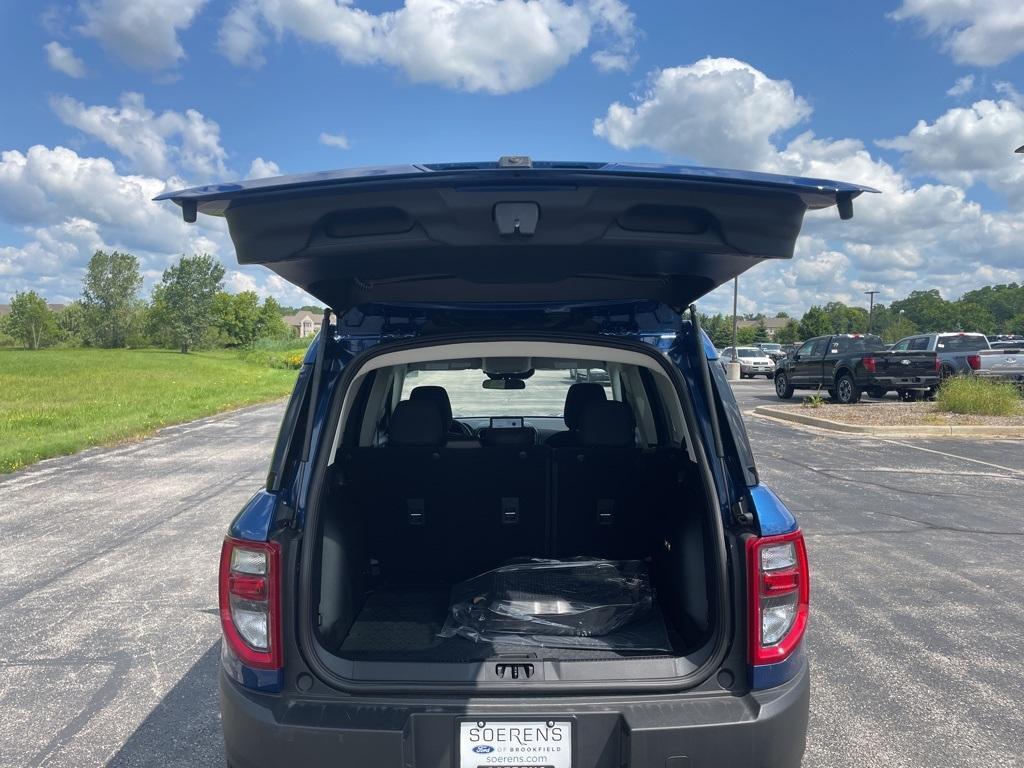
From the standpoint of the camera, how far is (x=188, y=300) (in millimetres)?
110875

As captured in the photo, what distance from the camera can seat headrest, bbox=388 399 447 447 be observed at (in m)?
3.46

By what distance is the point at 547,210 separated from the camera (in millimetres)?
2119

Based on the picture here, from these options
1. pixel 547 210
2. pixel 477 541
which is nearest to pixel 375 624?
pixel 477 541

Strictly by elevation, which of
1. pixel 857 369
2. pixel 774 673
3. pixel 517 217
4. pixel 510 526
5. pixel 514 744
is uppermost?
pixel 517 217

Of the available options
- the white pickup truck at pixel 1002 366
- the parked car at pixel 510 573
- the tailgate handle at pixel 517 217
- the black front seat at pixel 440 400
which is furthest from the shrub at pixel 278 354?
the tailgate handle at pixel 517 217

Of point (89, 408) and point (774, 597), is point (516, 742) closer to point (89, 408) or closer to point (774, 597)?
point (774, 597)

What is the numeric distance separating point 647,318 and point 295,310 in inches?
6526

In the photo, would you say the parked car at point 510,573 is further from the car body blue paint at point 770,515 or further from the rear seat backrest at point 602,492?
the rear seat backrest at point 602,492

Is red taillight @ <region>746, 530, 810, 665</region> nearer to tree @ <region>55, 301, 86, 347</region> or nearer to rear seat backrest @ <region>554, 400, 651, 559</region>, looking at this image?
rear seat backrest @ <region>554, 400, 651, 559</region>

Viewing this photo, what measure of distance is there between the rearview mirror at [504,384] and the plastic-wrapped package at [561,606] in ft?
4.99

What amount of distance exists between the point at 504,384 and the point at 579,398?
88cm

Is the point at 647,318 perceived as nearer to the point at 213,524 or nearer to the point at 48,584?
the point at 48,584

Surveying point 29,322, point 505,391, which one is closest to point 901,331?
point 505,391

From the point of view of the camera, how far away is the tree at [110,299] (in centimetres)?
11000
